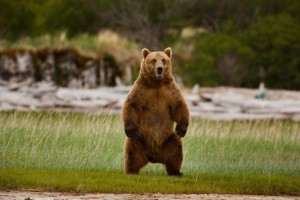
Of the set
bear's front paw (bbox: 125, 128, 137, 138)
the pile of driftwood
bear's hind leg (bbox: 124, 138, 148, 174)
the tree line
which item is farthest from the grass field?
the tree line

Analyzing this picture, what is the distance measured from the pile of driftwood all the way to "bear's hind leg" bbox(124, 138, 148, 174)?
10309mm

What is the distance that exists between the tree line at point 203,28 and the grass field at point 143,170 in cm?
1529

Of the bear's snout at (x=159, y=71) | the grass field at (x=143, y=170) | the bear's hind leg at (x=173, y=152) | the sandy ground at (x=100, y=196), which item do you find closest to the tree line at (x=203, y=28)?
the grass field at (x=143, y=170)

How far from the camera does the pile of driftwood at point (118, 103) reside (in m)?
22.5

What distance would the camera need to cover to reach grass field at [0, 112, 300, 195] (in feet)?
34.7

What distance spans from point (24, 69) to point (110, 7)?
13.7 metres

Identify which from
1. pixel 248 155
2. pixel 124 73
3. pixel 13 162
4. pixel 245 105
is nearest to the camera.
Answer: pixel 13 162

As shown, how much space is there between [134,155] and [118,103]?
11414 mm

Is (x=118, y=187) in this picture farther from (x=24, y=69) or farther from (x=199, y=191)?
(x=24, y=69)

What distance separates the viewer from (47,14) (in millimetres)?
37312

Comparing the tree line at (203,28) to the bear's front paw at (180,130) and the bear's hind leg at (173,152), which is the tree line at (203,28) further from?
the bear's front paw at (180,130)

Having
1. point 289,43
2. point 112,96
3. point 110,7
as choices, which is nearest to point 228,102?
point 112,96

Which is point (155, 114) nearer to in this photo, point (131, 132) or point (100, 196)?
point (131, 132)

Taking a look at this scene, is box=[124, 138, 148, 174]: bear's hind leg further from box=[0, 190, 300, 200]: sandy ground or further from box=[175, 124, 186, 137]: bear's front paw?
box=[0, 190, 300, 200]: sandy ground
